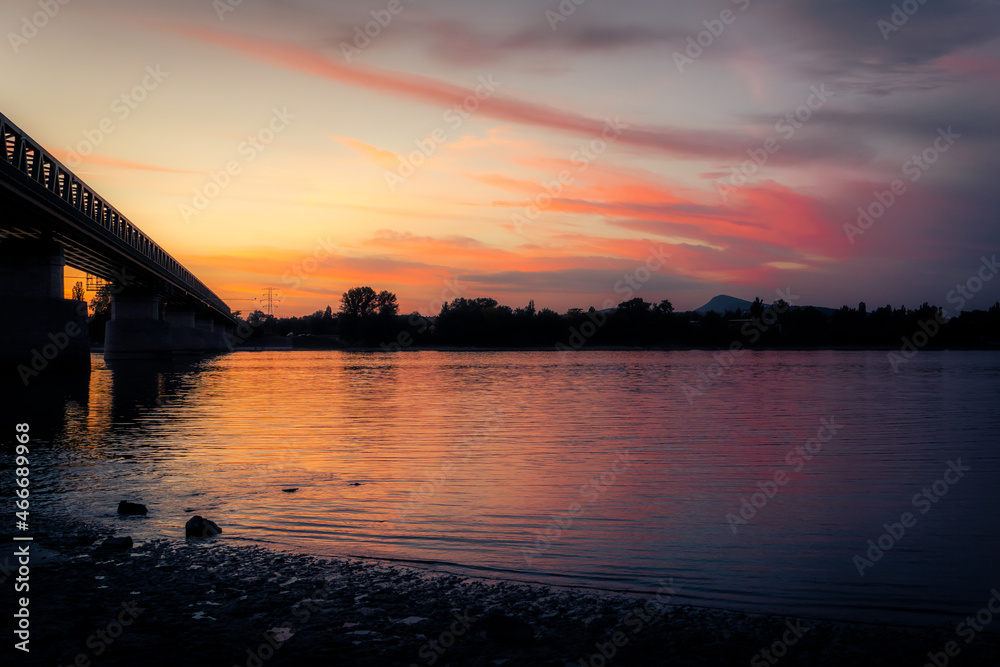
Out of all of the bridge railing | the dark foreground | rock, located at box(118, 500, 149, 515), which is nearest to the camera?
the dark foreground

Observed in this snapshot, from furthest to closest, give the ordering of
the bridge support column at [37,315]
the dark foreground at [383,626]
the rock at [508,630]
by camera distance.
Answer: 1. the bridge support column at [37,315]
2. the rock at [508,630]
3. the dark foreground at [383,626]

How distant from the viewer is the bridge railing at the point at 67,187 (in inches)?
1665

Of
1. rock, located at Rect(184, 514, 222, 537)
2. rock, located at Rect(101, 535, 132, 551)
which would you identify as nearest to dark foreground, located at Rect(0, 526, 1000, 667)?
rock, located at Rect(101, 535, 132, 551)

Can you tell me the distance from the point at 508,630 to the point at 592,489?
26.2 ft

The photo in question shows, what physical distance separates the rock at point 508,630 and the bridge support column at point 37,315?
51571mm

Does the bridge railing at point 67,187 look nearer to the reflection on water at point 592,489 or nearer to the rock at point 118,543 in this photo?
the reflection on water at point 592,489

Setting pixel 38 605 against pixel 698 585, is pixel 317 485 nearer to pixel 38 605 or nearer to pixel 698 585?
pixel 38 605

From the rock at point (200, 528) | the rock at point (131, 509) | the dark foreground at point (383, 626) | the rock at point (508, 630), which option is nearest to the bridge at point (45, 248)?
the rock at point (131, 509)

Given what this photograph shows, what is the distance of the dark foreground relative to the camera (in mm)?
6148

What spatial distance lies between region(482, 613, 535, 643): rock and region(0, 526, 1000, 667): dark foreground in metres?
0.01

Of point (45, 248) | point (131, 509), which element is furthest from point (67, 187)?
point (131, 509)

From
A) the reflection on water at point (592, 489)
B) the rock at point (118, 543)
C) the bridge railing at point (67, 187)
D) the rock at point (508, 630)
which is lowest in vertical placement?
the reflection on water at point (592, 489)

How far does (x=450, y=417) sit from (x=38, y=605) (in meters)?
22.6

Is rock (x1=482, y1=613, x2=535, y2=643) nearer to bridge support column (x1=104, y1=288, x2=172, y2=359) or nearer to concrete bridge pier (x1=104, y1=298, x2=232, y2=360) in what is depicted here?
concrete bridge pier (x1=104, y1=298, x2=232, y2=360)
